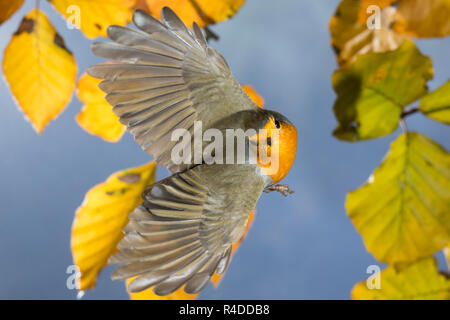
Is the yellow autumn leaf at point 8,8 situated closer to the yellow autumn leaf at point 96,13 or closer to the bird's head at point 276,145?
the yellow autumn leaf at point 96,13

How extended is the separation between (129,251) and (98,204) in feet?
0.75

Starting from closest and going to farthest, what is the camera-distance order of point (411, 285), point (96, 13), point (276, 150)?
point (276, 150) → point (96, 13) → point (411, 285)

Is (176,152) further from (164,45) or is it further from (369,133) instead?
(369,133)

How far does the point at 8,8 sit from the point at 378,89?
0.39m

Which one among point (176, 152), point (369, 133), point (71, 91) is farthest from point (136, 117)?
point (369, 133)

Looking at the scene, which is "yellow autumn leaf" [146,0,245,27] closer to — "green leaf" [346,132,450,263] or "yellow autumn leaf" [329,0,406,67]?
"yellow autumn leaf" [329,0,406,67]

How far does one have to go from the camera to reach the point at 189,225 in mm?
263

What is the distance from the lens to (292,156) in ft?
0.87

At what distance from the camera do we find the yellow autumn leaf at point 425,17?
38 centimetres

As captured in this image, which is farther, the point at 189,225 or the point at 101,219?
the point at 101,219

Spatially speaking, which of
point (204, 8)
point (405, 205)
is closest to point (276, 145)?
point (204, 8)

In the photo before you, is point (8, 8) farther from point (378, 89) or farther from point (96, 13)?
point (378, 89)

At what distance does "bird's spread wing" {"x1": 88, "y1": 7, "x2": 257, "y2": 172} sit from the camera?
0.89 feet

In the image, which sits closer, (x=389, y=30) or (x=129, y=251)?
(x=129, y=251)
